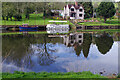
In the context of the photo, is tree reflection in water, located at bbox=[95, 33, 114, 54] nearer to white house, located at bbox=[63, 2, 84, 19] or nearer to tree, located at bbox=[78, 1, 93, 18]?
white house, located at bbox=[63, 2, 84, 19]

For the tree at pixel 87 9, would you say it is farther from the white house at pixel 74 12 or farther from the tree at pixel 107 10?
the tree at pixel 107 10

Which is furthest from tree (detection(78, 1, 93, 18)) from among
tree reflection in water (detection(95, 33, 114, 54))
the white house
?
tree reflection in water (detection(95, 33, 114, 54))

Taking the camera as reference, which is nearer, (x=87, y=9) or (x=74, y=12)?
(x=74, y=12)

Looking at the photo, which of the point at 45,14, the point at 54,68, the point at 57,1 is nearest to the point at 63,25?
the point at 45,14

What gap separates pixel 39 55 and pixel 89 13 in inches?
2367

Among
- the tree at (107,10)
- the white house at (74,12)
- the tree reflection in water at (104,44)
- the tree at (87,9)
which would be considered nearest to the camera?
the tree reflection in water at (104,44)

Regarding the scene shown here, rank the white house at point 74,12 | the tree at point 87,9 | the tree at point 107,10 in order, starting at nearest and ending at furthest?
1. the tree at point 107,10
2. the white house at point 74,12
3. the tree at point 87,9

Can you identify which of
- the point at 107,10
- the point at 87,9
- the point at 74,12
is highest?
the point at 87,9

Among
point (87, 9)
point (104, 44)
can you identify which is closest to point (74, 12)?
point (87, 9)

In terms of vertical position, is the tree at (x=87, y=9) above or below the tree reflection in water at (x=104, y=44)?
above

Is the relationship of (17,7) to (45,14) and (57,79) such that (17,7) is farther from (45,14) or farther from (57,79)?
(57,79)

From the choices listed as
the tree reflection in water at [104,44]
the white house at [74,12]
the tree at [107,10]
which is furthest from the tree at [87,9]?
the tree reflection in water at [104,44]

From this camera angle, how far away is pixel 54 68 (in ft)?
58.0

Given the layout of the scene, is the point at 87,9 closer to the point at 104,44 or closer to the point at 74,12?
the point at 74,12
